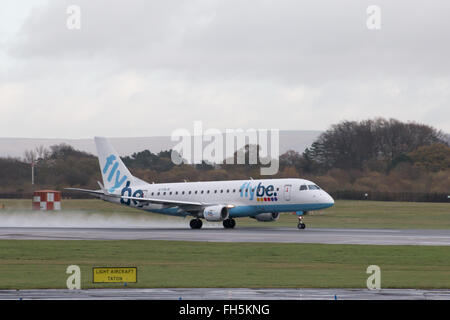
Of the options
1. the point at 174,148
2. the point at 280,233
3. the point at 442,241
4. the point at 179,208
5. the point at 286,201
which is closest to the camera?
the point at 442,241

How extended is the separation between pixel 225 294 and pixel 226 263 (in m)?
11.2

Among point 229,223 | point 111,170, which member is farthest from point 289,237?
point 111,170

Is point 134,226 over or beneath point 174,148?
beneath

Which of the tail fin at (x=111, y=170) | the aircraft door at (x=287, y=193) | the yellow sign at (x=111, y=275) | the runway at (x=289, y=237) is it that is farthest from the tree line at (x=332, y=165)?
the yellow sign at (x=111, y=275)

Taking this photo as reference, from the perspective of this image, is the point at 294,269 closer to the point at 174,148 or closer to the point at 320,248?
the point at 320,248

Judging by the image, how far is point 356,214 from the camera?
286 ft

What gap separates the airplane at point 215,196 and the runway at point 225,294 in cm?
3622

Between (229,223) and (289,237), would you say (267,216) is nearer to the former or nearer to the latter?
(229,223)

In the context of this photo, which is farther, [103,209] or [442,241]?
[103,209]

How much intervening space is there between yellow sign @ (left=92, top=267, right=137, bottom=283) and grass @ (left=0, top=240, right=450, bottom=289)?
0.51m

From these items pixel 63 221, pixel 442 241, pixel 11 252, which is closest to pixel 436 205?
pixel 63 221

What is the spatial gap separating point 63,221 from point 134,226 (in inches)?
328

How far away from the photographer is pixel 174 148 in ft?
416

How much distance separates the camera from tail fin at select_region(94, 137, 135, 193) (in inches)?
2948
